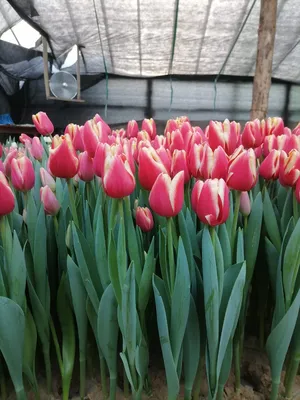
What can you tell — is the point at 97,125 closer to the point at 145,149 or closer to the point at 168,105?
the point at 145,149

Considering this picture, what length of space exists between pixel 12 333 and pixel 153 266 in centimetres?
22

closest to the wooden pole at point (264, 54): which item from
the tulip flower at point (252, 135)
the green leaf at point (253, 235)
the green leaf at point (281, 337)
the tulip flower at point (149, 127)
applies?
the tulip flower at point (149, 127)

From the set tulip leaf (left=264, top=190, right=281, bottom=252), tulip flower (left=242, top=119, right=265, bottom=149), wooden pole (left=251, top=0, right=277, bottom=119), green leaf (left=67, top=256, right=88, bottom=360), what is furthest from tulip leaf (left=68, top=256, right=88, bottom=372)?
wooden pole (left=251, top=0, right=277, bottom=119)

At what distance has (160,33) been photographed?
25.4 feet

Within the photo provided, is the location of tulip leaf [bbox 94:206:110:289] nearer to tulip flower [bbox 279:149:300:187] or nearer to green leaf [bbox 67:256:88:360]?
green leaf [bbox 67:256:88:360]

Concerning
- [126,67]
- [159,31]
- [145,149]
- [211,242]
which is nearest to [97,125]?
[145,149]

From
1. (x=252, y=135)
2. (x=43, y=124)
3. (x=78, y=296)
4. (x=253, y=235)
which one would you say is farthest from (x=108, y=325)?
(x=43, y=124)

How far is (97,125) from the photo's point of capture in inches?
28.2

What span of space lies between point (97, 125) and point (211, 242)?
32cm

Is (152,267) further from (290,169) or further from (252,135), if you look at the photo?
(252,135)

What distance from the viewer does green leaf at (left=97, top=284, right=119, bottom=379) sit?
22.1 inches

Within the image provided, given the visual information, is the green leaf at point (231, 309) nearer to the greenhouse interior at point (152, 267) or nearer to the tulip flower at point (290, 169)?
the greenhouse interior at point (152, 267)

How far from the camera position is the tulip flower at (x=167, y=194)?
0.51 meters

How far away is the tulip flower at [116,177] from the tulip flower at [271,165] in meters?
0.29
